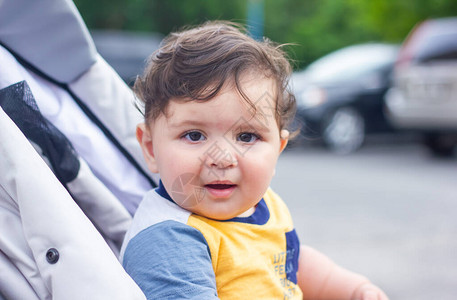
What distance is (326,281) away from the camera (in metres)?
1.62

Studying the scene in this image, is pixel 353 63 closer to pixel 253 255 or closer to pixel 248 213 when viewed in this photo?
pixel 248 213

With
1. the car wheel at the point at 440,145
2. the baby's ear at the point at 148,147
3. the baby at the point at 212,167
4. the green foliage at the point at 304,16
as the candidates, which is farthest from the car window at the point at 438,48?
the baby's ear at the point at 148,147

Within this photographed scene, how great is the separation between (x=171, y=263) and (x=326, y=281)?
59 centimetres

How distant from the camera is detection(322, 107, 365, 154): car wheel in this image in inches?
353

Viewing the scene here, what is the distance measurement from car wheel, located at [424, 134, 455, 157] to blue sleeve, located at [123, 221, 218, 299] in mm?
7660

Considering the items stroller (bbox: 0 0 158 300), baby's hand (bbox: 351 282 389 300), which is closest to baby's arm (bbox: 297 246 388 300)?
baby's hand (bbox: 351 282 389 300)

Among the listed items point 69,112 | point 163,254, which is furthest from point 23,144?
point 69,112

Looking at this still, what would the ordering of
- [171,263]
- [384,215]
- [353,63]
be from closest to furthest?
[171,263], [384,215], [353,63]

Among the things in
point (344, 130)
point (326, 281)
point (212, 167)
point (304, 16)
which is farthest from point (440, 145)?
point (304, 16)

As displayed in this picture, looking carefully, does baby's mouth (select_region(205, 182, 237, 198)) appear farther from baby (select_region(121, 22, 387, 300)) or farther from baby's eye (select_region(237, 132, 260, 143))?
baby's eye (select_region(237, 132, 260, 143))

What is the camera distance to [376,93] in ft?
29.8


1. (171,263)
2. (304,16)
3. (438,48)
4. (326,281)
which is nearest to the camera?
(171,263)

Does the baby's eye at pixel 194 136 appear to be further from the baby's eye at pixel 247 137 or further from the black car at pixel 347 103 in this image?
the black car at pixel 347 103

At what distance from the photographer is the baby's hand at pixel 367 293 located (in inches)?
60.1
